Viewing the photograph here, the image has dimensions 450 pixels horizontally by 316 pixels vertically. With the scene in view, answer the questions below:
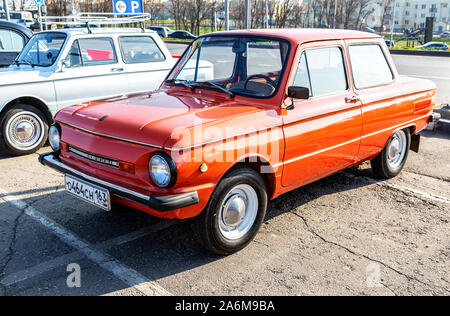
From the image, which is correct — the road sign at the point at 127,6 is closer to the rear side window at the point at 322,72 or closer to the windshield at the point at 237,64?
the windshield at the point at 237,64

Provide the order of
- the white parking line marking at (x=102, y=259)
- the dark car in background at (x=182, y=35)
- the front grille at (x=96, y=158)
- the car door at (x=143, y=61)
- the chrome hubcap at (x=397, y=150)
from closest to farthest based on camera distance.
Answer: the white parking line marking at (x=102, y=259)
the front grille at (x=96, y=158)
the chrome hubcap at (x=397, y=150)
the car door at (x=143, y=61)
the dark car in background at (x=182, y=35)

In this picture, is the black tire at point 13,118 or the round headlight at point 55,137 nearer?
the round headlight at point 55,137

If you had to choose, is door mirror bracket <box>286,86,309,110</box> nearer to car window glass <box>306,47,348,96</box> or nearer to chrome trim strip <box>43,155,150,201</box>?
car window glass <box>306,47,348,96</box>

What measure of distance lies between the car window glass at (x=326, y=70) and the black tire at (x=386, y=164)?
125 cm

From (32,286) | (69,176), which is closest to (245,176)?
(69,176)

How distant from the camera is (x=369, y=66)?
16.1 ft

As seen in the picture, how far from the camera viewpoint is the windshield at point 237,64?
4035mm

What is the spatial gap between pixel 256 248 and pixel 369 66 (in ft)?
8.45

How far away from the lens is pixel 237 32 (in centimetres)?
448

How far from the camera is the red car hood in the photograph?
321cm

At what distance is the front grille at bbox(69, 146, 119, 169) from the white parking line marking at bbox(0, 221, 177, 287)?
793mm

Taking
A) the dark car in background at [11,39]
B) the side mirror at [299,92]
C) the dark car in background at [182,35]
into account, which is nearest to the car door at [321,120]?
the side mirror at [299,92]

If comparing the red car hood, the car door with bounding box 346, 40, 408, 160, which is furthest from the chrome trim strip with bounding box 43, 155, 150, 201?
the car door with bounding box 346, 40, 408, 160

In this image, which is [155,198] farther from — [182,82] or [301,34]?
[301,34]
